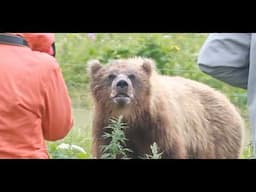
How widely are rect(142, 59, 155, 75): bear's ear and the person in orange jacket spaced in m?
0.59

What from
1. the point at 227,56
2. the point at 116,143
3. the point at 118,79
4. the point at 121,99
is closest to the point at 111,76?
the point at 118,79

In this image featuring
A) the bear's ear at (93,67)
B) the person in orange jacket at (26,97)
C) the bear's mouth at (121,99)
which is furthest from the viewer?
the bear's ear at (93,67)

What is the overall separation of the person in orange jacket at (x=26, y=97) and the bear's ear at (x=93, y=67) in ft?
1.47

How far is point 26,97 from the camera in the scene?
3246 mm

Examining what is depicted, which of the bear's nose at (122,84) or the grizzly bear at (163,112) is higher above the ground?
the bear's nose at (122,84)

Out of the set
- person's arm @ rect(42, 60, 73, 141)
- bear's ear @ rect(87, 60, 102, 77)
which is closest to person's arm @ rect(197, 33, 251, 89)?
person's arm @ rect(42, 60, 73, 141)

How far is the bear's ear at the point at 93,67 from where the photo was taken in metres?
3.79

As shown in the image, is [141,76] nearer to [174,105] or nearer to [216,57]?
[174,105]

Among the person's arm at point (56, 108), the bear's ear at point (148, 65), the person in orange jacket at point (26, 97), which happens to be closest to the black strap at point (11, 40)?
the person in orange jacket at point (26, 97)

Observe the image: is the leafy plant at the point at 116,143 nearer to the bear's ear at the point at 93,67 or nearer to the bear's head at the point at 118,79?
the bear's head at the point at 118,79
